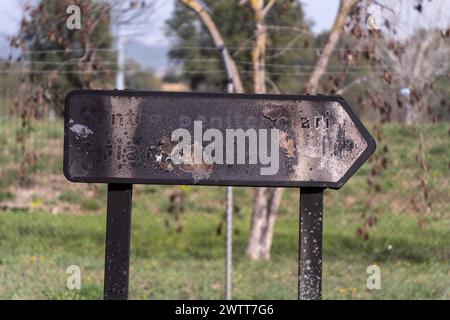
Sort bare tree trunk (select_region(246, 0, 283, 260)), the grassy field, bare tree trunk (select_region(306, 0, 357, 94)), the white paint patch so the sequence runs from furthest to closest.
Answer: bare tree trunk (select_region(246, 0, 283, 260))
bare tree trunk (select_region(306, 0, 357, 94))
the grassy field
the white paint patch

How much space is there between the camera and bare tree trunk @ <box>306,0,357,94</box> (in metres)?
8.72

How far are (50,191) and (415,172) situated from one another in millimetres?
5223

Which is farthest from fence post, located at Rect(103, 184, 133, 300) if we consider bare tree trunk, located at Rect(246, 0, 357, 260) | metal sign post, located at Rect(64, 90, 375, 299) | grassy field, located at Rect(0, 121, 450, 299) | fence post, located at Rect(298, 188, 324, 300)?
bare tree trunk, located at Rect(246, 0, 357, 260)

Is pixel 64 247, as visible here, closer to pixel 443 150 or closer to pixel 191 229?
pixel 191 229

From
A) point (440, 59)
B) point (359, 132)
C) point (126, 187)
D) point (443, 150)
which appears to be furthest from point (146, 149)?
point (443, 150)

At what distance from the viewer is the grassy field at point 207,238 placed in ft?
25.7

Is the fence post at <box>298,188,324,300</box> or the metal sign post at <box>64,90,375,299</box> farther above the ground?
the metal sign post at <box>64,90,375,299</box>

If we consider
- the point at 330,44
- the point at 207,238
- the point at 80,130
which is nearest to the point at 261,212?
the point at 207,238

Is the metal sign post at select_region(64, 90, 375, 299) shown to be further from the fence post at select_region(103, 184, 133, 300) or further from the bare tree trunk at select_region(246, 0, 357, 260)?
the bare tree trunk at select_region(246, 0, 357, 260)

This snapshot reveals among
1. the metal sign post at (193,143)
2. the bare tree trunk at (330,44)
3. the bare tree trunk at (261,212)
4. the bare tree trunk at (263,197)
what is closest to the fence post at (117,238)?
the metal sign post at (193,143)

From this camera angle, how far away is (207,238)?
10922 millimetres

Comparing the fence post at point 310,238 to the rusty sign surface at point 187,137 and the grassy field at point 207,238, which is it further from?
the grassy field at point 207,238

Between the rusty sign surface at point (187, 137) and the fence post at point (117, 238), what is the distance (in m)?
0.10
